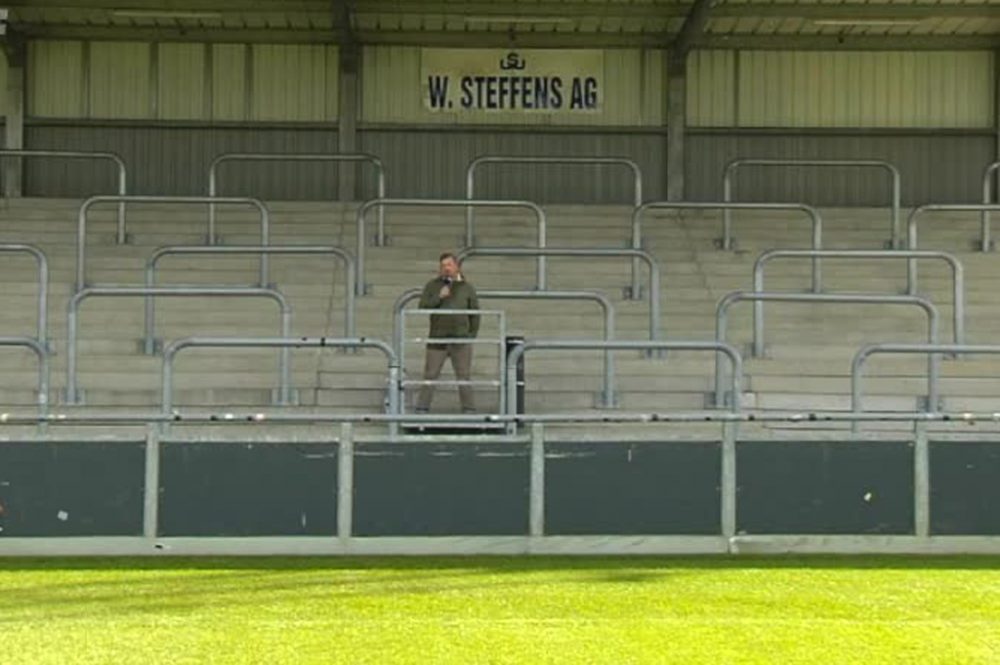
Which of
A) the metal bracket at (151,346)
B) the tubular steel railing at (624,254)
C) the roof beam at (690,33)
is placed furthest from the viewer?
the roof beam at (690,33)

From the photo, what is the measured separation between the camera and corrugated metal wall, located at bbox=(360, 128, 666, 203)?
61.4ft

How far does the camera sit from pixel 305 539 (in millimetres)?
9031

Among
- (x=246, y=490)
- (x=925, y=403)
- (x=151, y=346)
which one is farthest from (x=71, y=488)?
(x=925, y=403)

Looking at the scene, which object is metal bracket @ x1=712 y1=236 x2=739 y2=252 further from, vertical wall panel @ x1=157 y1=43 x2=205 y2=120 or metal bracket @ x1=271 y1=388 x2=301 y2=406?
vertical wall panel @ x1=157 y1=43 x2=205 y2=120

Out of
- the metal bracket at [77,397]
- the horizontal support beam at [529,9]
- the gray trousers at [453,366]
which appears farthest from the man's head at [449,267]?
the horizontal support beam at [529,9]

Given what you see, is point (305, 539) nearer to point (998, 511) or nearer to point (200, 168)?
point (998, 511)

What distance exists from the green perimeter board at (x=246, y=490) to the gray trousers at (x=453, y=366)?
8.36ft

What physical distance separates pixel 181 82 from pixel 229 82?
0.60m

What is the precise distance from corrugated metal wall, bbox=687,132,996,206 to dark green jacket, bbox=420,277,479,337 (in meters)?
7.51

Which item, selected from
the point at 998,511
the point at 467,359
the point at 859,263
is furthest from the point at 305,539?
the point at 859,263

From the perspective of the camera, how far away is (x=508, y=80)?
18781 mm

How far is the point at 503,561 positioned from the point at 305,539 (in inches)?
47.0

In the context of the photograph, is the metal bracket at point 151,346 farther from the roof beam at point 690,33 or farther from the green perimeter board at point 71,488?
the roof beam at point 690,33

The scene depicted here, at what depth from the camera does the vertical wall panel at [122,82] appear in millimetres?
18766
